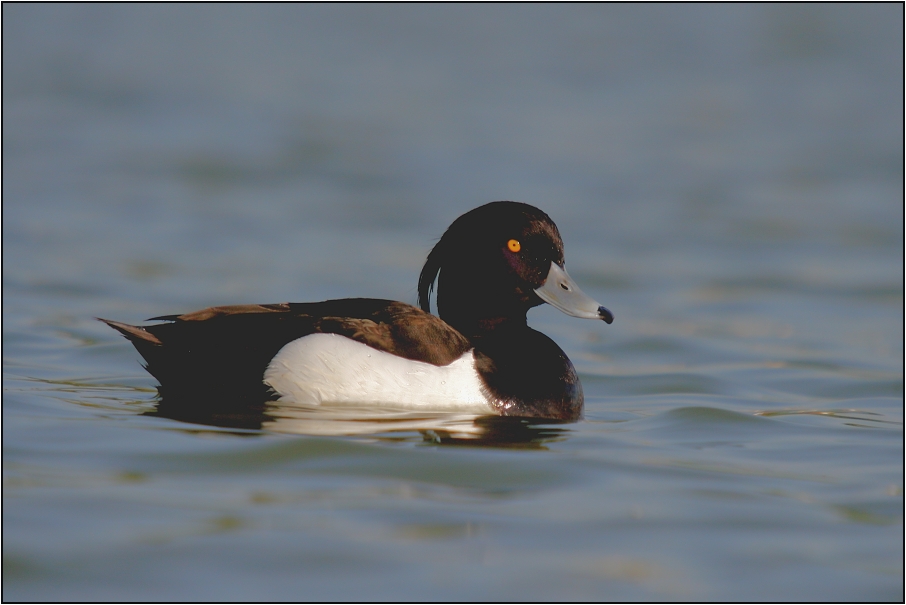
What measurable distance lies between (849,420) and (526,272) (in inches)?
69.9

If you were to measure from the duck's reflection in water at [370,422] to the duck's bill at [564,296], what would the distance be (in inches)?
23.1

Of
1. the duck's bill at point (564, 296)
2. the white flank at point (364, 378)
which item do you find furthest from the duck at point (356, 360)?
the duck's bill at point (564, 296)

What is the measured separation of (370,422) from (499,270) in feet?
3.46

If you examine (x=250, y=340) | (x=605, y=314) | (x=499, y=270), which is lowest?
(x=250, y=340)

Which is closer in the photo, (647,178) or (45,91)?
(647,178)

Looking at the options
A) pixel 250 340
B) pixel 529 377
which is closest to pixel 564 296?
pixel 529 377

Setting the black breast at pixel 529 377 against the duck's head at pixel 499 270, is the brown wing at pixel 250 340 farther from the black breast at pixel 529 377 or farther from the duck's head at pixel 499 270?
the duck's head at pixel 499 270

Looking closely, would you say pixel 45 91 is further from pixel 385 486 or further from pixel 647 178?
pixel 385 486

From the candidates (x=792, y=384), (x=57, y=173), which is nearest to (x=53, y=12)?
(x=57, y=173)

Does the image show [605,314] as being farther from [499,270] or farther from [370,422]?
[370,422]

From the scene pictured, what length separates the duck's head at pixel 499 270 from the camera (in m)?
5.72

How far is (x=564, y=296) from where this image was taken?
19.1 feet

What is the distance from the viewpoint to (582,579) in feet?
11.8

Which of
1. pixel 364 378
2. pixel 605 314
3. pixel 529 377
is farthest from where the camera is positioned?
pixel 605 314
